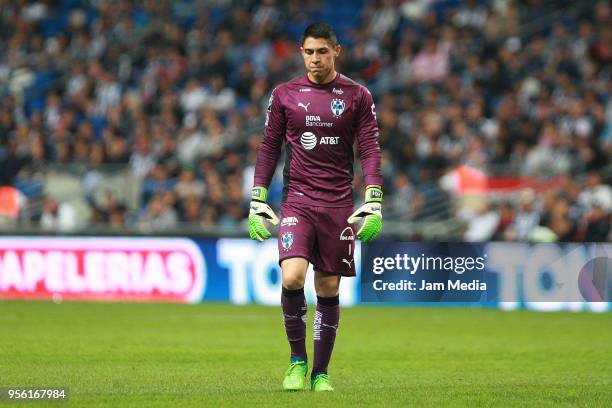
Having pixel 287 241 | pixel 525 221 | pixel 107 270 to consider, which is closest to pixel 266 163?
pixel 287 241

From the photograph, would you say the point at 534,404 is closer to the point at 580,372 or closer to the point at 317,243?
the point at 317,243

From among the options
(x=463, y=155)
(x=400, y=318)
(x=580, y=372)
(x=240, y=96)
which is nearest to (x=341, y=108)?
(x=580, y=372)

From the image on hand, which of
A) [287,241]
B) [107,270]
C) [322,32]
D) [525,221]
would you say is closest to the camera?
[322,32]

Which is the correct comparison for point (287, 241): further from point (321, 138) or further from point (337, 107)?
point (337, 107)

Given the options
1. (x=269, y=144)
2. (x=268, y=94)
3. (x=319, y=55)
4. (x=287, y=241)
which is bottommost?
(x=287, y=241)

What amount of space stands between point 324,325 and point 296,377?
407mm

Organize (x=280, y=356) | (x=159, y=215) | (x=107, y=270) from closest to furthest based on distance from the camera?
1. (x=280, y=356)
2. (x=107, y=270)
3. (x=159, y=215)

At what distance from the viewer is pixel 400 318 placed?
56.6ft

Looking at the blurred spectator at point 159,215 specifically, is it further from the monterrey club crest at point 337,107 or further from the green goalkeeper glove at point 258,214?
the monterrey club crest at point 337,107

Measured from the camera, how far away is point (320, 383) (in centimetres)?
Result: 854

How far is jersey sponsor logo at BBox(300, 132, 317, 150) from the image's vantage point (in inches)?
336

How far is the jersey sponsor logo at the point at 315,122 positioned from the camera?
27.9 feet

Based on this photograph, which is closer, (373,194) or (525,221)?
(373,194)

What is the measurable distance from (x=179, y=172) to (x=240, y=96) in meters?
2.77
